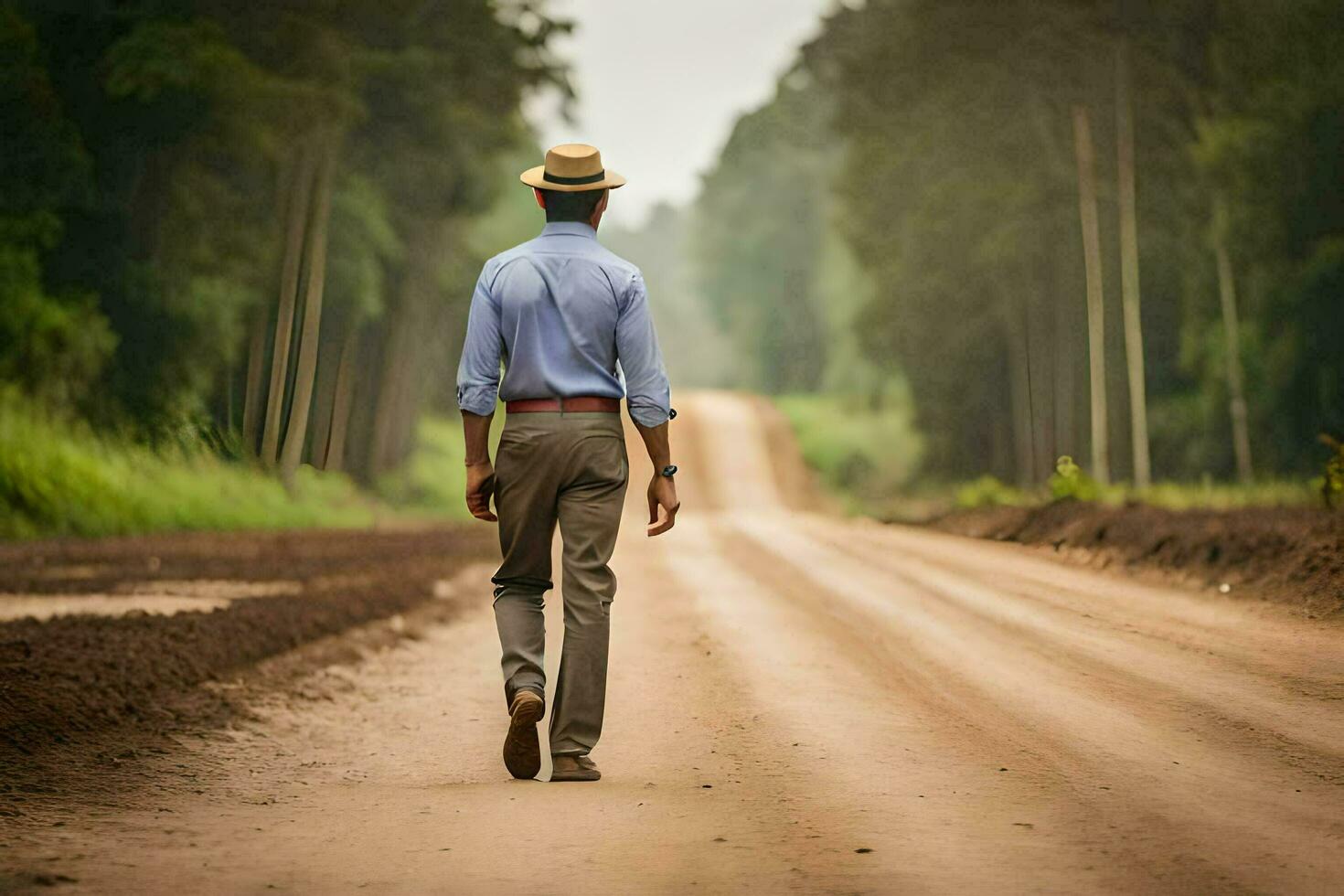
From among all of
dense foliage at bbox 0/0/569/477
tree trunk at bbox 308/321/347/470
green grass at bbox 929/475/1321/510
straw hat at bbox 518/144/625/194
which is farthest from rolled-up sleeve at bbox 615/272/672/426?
green grass at bbox 929/475/1321/510

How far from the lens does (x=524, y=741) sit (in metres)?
5.52

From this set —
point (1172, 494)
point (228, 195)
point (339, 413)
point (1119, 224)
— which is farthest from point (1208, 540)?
point (1119, 224)

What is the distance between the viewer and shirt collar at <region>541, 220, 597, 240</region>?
5.68 metres

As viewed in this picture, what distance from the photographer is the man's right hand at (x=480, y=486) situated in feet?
18.1

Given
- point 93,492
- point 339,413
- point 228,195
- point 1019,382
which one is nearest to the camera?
point 339,413

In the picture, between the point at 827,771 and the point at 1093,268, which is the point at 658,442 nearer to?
the point at 827,771

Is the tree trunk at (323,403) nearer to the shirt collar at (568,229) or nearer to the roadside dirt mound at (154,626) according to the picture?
the roadside dirt mound at (154,626)

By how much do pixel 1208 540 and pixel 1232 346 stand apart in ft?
33.5

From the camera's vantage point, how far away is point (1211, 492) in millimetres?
18281

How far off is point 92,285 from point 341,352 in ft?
18.8

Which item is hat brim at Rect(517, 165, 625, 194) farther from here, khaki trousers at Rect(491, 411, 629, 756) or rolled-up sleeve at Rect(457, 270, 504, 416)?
khaki trousers at Rect(491, 411, 629, 756)

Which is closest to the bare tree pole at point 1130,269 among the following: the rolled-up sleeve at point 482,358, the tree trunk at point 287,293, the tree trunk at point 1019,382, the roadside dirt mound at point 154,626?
the tree trunk at point 1019,382

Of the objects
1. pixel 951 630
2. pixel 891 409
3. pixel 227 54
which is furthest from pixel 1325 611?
pixel 891 409

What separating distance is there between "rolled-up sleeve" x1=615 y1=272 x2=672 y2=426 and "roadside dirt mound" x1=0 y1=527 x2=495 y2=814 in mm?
2737
